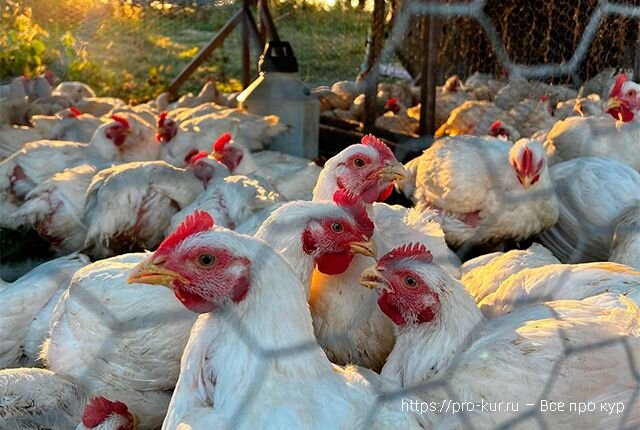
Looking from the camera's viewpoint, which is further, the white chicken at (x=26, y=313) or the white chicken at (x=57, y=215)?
the white chicken at (x=57, y=215)

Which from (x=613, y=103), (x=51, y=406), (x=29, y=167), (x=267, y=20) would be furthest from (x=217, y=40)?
(x=51, y=406)

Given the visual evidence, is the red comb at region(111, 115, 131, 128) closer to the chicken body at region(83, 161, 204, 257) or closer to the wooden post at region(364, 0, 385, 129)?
the chicken body at region(83, 161, 204, 257)

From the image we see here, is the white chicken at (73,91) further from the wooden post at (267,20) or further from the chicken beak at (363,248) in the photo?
the chicken beak at (363,248)

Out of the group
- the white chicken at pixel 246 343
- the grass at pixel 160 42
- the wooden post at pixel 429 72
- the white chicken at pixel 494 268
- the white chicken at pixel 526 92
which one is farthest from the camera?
the white chicken at pixel 526 92

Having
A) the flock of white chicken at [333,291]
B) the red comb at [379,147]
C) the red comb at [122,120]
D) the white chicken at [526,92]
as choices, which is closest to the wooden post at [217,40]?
the red comb at [122,120]

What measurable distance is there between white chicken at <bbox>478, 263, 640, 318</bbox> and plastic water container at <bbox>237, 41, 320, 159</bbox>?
1.98 metres

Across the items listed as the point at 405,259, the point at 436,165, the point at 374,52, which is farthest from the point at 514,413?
the point at 374,52

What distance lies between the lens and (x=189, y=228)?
1.17 metres

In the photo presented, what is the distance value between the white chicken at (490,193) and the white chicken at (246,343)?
3.96ft

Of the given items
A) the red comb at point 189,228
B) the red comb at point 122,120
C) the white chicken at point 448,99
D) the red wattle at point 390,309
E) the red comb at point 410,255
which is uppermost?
the red comb at point 189,228

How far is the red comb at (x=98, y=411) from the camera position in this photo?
4.60 feet

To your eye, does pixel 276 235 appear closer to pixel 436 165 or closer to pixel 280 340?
pixel 280 340

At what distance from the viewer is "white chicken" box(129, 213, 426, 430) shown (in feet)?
3.61

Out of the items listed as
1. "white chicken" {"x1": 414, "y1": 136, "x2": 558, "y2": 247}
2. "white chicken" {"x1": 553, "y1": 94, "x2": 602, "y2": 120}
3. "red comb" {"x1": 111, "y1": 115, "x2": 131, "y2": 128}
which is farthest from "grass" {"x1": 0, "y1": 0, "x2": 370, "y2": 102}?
"white chicken" {"x1": 414, "y1": 136, "x2": 558, "y2": 247}
